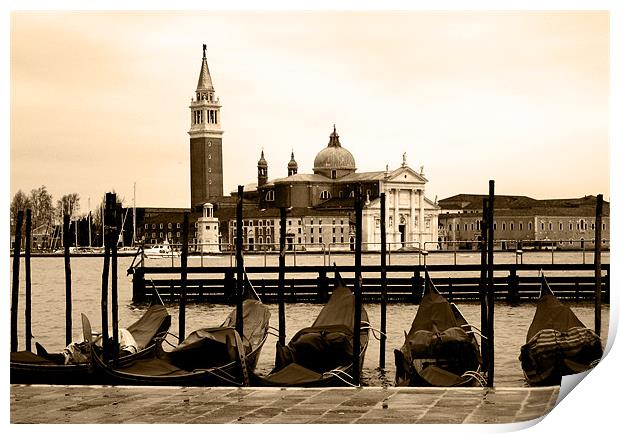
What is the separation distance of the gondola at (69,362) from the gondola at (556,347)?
221cm

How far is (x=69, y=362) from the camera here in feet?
22.0

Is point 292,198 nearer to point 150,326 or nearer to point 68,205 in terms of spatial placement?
point 150,326

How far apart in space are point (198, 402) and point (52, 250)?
6.20 metres

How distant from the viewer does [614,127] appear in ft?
18.4

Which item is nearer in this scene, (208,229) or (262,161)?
(262,161)

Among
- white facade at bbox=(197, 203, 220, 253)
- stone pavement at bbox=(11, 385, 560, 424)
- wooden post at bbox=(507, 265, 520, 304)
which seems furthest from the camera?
wooden post at bbox=(507, 265, 520, 304)

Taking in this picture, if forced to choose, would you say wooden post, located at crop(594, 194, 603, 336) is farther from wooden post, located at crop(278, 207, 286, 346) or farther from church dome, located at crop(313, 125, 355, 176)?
wooden post, located at crop(278, 207, 286, 346)

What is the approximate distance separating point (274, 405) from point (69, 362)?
5.49 ft

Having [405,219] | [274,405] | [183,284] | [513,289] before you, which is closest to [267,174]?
[183,284]

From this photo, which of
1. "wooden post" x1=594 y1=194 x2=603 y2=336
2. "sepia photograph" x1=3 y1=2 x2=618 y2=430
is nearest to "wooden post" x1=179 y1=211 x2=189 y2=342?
"sepia photograph" x1=3 y1=2 x2=618 y2=430

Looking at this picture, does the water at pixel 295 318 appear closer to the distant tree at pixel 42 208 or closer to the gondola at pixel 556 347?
the gondola at pixel 556 347

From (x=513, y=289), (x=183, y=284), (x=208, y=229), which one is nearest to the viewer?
(x=183, y=284)

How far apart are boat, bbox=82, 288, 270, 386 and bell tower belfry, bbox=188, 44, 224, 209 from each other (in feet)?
3.85

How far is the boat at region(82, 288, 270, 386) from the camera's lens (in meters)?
6.19
